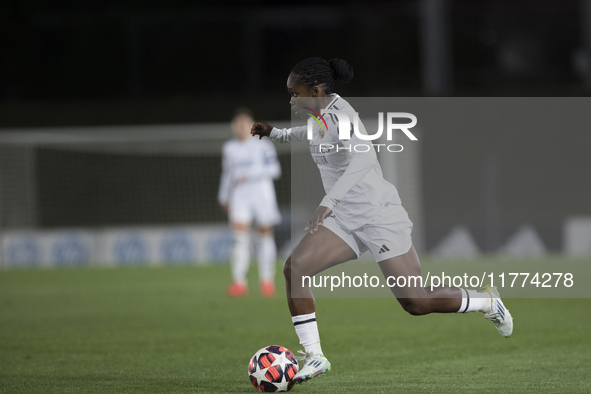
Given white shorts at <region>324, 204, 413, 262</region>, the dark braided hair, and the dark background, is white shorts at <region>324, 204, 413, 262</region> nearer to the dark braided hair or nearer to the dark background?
the dark braided hair

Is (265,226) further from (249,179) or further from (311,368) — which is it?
(311,368)

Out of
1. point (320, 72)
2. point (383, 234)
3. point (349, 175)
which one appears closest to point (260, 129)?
point (320, 72)

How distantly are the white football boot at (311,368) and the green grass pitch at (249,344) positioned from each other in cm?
13

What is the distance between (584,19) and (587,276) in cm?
1060

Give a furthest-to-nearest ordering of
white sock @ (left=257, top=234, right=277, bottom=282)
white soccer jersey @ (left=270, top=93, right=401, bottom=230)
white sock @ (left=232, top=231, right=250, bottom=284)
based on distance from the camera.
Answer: white sock @ (left=257, top=234, right=277, bottom=282) < white sock @ (left=232, top=231, right=250, bottom=284) < white soccer jersey @ (left=270, top=93, right=401, bottom=230)

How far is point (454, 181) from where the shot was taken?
890 inches

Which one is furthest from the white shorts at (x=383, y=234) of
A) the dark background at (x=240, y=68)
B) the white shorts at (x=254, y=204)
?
the dark background at (x=240, y=68)

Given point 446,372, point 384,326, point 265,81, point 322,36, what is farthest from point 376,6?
point 446,372

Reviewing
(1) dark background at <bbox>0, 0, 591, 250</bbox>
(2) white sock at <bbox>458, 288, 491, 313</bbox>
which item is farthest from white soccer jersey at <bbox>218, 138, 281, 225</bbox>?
(1) dark background at <bbox>0, 0, 591, 250</bbox>

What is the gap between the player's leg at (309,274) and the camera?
5480 mm

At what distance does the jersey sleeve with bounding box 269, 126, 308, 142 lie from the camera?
5.81m

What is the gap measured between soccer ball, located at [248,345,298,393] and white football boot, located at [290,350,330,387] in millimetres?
59

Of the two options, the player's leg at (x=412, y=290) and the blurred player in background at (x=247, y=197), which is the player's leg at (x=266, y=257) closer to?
the blurred player in background at (x=247, y=197)

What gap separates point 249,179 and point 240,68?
10.0m
